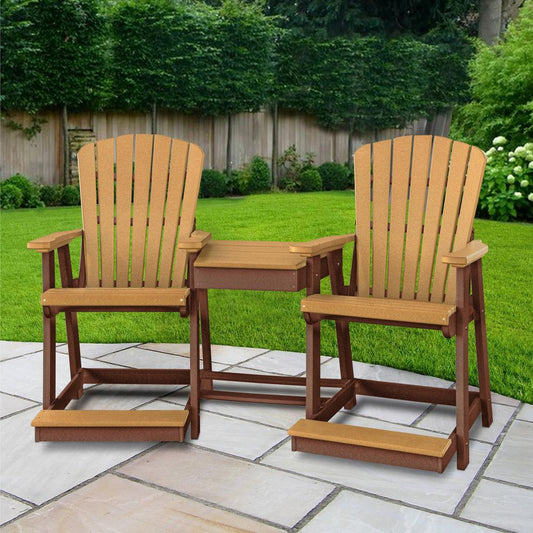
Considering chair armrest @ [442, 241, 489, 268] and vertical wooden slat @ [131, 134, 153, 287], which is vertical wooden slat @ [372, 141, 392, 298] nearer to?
chair armrest @ [442, 241, 489, 268]

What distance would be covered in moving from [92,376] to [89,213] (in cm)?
68

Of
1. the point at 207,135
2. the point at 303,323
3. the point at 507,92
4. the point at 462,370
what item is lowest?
the point at 303,323

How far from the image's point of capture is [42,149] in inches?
438

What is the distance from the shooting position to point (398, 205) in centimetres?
293

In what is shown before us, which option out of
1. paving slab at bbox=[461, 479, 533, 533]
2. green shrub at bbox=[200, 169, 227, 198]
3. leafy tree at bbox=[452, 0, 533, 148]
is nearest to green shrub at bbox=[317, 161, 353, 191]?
green shrub at bbox=[200, 169, 227, 198]

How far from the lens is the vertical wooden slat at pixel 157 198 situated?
3082 mm

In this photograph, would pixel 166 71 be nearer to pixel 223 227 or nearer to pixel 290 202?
pixel 290 202

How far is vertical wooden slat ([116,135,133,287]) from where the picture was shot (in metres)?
3.09

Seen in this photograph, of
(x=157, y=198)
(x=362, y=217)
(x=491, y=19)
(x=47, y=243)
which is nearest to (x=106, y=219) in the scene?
(x=157, y=198)

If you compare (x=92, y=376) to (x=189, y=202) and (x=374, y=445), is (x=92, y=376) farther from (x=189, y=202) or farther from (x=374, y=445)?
(x=374, y=445)

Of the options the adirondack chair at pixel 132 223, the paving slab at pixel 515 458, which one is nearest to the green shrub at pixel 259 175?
the adirondack chair at pixel 132 223

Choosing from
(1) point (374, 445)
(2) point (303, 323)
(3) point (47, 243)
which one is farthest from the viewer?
(2) point (303, 323)

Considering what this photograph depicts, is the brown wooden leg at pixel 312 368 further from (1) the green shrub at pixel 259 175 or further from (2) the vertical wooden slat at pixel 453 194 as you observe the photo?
(1) the green shrub at pixel 259 175

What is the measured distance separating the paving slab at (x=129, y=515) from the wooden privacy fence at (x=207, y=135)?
30.5 ft
